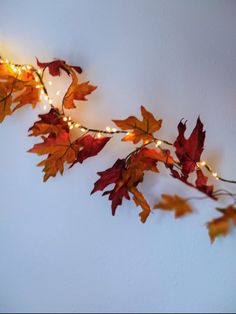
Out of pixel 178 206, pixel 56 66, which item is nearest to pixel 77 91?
pixel 56 66

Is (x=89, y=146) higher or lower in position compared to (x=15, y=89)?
lower

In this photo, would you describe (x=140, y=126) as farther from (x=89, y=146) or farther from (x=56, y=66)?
(x=56, y=66)

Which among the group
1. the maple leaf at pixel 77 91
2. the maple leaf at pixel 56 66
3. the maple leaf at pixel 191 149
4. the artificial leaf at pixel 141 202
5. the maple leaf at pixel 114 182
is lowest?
the artificial leaf at pixel 141 202

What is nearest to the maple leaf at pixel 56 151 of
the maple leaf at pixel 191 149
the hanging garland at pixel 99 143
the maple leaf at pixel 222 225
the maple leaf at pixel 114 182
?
the hanging garland at pixel 99 143

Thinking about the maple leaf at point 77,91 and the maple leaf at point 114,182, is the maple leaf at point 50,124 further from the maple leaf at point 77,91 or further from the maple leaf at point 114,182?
the maple leaf at point 114,182

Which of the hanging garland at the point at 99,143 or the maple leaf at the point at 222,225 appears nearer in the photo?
the maple leaf at the point at 222,225

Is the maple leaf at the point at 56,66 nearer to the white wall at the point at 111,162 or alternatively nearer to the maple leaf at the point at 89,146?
the white wall at the point at 111,162

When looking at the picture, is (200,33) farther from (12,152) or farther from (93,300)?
(93,300)

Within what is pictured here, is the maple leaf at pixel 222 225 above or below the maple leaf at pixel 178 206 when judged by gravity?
below
